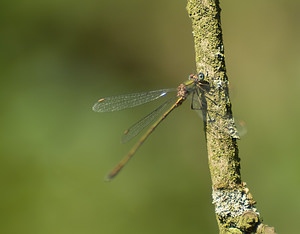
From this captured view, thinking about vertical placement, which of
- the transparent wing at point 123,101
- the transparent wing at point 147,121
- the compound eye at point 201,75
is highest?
the compound eye at point 201,75

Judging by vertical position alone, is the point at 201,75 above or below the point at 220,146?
above

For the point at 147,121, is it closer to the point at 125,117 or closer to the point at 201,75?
the point at 201,75

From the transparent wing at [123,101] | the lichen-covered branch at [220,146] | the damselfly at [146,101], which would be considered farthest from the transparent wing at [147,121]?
the lichen-covered branch at [220,146]

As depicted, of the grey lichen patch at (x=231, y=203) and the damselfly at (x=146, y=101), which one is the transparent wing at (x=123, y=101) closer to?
the damselfly at (x=146, y=101)

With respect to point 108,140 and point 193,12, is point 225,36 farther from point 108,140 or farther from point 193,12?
point 193,12

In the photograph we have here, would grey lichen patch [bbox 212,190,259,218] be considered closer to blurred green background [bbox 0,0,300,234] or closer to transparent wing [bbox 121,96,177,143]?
transparent wing [bbox 121,96,177,143]

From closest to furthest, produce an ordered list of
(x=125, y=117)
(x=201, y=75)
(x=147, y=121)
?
(x=201, y=75) → (x=147, y=121) → (x=125, y=117)

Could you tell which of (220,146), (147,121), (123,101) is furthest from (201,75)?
(123,101)
